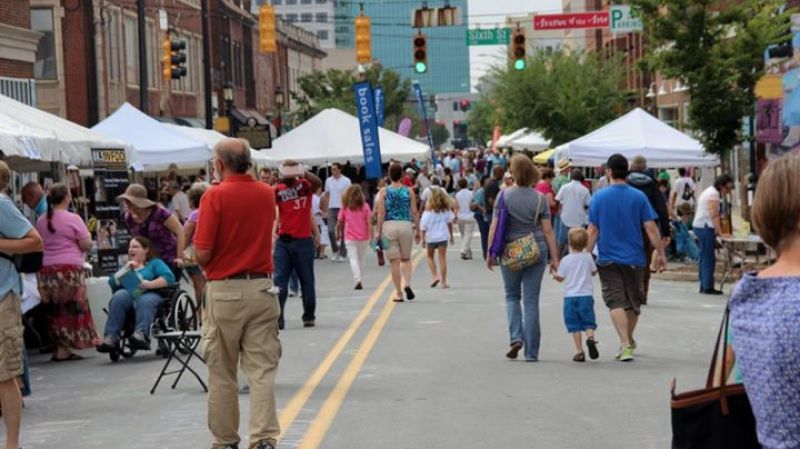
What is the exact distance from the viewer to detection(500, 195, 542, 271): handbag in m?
13.3

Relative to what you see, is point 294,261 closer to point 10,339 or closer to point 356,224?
point 356,224

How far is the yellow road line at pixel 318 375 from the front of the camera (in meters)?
10.6

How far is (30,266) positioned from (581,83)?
149 ft

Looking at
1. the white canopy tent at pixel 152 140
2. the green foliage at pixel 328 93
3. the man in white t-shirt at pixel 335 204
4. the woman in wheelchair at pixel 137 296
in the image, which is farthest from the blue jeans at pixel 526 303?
the green foliage at pixel 328 93

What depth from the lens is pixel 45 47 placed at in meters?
44.3

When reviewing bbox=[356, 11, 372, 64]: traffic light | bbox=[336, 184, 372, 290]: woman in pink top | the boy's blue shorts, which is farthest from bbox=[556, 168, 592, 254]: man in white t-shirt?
the boy's blue shorts

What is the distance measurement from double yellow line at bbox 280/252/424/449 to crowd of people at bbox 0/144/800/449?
0.76 meters

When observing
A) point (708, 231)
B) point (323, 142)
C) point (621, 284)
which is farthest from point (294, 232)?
point (323, 142)

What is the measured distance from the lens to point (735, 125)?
27.2 m

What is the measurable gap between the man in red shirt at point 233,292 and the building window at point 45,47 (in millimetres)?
36130

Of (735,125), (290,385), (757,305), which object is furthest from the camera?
(735,125)

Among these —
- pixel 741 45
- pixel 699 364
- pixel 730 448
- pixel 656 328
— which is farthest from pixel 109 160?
pixel 730 448

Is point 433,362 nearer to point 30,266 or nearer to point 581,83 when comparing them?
point 30,266

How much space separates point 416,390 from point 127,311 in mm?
4064
